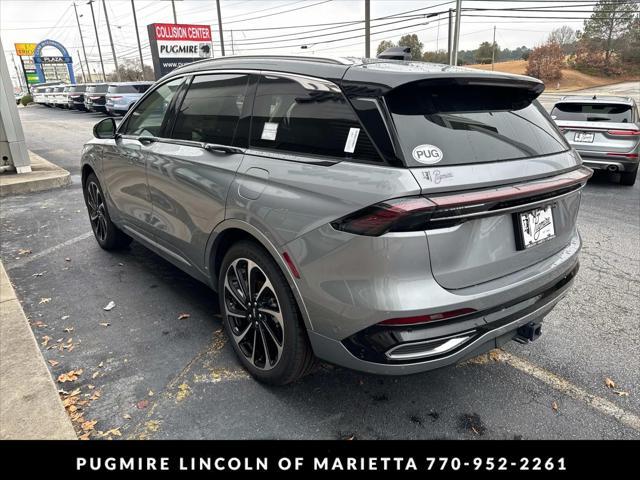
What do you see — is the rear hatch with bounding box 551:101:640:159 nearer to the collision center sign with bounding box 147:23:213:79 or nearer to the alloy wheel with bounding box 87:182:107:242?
the alloy wheel with bounding box 87:182:107:242

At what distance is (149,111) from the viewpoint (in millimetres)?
3895

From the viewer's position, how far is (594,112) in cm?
850

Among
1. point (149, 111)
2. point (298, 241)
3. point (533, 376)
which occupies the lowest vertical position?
point (533, 376)

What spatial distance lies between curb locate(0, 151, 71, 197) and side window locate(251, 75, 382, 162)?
7435 mm

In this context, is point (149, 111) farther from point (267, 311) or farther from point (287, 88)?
point (267, 311)

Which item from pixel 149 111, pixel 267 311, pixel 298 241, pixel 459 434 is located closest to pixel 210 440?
pixel 267 311

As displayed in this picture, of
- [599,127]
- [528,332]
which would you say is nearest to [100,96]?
[599,127]

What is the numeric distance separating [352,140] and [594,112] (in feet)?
27.0

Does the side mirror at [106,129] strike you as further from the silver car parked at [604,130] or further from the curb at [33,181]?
the silver car parked at [604,130]

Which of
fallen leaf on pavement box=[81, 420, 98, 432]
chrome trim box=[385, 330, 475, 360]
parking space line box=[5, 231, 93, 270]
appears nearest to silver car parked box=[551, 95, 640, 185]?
chrome trim box=[385, 330, 475, 360]

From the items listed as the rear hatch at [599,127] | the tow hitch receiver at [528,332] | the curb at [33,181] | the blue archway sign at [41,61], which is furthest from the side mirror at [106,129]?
the blue archway sign at [41,61]

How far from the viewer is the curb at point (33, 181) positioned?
823 cm

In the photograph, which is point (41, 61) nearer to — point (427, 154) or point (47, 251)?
point (47, 251)
